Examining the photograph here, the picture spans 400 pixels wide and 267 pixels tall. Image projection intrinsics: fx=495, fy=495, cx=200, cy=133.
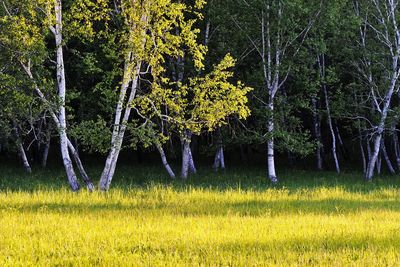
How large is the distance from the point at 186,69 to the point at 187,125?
8.63m

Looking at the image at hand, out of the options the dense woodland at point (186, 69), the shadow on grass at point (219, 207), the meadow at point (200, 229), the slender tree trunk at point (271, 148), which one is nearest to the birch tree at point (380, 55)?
the dense woodland at point (186, 69)

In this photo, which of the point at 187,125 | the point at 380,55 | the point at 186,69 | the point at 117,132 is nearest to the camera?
the point at 117,132

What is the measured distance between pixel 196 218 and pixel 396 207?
6.39 metres

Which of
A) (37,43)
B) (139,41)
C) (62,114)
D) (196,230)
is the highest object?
(139,41)

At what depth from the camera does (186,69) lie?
1104 inches

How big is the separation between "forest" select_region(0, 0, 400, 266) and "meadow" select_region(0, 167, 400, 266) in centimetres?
5

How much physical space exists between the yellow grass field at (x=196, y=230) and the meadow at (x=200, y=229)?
0.02m

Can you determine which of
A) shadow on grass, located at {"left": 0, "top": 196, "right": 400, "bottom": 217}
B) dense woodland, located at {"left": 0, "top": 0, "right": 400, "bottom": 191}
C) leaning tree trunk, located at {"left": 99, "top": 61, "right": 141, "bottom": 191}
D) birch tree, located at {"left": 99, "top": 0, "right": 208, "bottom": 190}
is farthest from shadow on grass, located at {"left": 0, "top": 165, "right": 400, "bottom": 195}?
shadow on grass, located at {"left": 0, "top": 196, "right": 400, "bottom": 217}

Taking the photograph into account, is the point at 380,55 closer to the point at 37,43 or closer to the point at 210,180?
the point at 210,180

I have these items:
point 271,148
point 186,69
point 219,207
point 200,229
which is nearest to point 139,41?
point 219,207

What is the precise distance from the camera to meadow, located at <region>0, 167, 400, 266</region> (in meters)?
8.38

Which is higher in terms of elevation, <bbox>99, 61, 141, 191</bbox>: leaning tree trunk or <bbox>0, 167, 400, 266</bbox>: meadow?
<bbox>99, 61, 141, 191</bbox>: leaning tree trunk

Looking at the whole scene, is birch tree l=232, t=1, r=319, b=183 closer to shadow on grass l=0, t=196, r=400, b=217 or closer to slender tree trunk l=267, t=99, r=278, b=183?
slender tree trunk l=267, t=99, r=278, b=183

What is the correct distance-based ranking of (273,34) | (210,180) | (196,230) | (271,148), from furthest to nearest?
(273,34) < (210,180) < (271,148) < (196,230)
